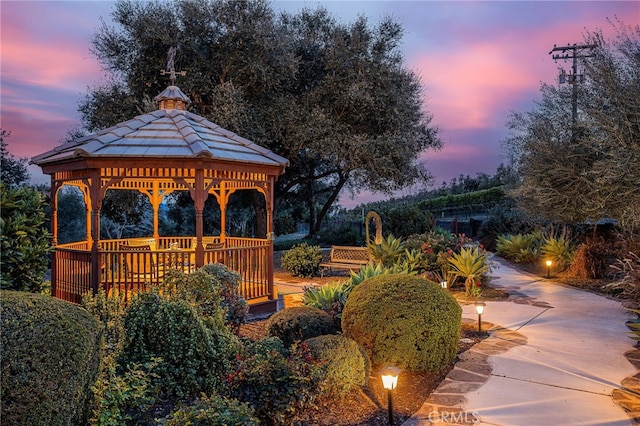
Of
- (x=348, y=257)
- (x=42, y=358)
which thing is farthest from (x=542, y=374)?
(x=348, y=257)

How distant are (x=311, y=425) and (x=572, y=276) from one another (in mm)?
11444

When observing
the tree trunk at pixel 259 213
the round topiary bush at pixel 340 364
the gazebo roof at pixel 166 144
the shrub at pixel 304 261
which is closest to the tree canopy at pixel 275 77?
the tree trunk at pixel 259 213

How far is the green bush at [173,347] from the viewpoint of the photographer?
14.1 feet

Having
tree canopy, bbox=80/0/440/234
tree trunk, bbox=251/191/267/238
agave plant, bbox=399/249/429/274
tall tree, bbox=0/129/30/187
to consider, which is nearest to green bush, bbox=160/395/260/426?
agave plant, bbox=399/249/429/274

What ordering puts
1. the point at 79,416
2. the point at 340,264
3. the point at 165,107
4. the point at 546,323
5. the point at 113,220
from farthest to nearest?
the point at 113,220 → the point at 340,264 → the point at 165,107 → the point at 546,323 → the point at 79,416

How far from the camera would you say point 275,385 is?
145 inches

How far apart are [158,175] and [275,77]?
8.21 meters

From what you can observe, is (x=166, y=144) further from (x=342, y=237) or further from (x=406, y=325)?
(x=342, y=237)

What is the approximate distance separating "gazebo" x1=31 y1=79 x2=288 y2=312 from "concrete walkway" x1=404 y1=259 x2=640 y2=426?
13.6 ft

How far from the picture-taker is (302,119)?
15.6 meters

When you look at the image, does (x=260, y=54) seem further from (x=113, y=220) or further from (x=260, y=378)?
(x=260, y=378)

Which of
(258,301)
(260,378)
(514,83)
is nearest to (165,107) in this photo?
(258,301)

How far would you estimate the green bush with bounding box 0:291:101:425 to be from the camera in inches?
94.2

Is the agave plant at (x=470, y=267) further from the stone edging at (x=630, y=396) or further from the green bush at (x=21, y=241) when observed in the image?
the green bush at (x=21, y=241)
